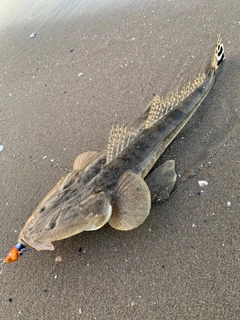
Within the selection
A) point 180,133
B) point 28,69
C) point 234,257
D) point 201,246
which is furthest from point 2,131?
point 234,257

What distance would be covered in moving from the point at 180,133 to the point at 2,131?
276 centimetres

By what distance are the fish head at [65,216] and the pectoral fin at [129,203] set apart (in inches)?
4.1

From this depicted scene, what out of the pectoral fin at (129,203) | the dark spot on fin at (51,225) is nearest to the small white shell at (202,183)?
the pectoral fin at (129,203)

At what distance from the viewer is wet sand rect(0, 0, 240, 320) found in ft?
9.61

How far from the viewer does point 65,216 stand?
2.97 metres

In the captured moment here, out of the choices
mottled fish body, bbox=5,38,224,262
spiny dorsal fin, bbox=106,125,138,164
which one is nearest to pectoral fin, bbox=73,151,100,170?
mottled fish body, bbox=5,38,224,262

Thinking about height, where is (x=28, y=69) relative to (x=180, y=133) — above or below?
above

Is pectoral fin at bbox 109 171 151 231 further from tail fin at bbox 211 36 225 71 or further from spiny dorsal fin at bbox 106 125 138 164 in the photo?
tail fin at bbox 211 36 225 71

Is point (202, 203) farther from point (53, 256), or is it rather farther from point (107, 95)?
point (107, 95)

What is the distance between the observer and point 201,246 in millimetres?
3078

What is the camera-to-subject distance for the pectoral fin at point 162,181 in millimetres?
3420

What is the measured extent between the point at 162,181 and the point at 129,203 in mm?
564

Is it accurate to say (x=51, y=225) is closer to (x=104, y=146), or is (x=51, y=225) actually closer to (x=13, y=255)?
(x=13, y=255)

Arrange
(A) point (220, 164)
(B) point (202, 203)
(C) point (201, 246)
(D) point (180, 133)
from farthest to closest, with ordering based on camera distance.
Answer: (D) point (180, 133) → (A) point (220, 164) → (B) point (202, 203) → (C) point (201, 246)
